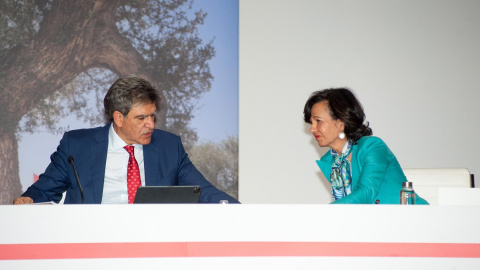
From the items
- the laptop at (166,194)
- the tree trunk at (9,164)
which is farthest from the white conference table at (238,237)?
the tree trunk at (9,164)

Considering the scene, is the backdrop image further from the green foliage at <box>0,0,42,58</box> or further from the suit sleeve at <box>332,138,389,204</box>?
the suit sleeve at <box>332,138,389,204</box>

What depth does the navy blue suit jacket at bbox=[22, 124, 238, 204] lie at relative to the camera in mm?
2791

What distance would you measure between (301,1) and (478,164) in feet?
6.84

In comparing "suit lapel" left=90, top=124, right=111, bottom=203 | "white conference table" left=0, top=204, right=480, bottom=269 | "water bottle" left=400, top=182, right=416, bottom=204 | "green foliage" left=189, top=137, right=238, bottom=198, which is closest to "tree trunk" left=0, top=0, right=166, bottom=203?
"green foliage" left=189, top=137, right=238, bottom=198

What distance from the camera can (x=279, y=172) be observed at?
4418 mm

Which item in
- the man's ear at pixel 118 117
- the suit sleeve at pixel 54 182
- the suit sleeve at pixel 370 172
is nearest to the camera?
the suit sleeve at pixel 370 172

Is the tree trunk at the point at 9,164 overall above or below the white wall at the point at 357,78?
below

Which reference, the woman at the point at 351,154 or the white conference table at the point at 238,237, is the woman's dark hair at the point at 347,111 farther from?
the white conference table at the point at 238,237

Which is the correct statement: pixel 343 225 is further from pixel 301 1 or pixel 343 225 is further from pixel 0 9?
pixel 0 9

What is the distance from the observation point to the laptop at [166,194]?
6.72 ft

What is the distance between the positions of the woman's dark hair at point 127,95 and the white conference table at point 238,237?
1.53 meters

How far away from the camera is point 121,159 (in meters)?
2.96

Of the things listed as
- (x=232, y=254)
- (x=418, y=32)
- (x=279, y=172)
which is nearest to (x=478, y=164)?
(x=418, y=32)

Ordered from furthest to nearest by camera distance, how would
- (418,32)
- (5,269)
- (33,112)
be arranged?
(418,32) < (33,112) < (5,269)
